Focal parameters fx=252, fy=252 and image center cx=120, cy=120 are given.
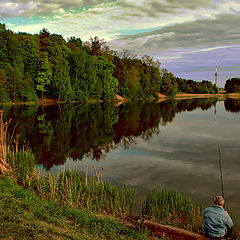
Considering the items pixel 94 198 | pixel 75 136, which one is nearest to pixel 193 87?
pixel 75 136

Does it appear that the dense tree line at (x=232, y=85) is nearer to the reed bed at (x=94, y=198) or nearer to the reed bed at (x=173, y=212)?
the reed bed at (x=173, y=212)

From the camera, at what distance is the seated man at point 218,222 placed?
251 inches

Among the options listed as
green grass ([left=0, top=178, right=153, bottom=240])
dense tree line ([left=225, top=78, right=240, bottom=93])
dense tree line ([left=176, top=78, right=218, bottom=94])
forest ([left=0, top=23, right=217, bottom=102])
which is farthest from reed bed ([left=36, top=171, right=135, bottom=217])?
dense tree line ([left=225, top=78, right=240, bottom=93])

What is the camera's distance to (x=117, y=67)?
85.1 m

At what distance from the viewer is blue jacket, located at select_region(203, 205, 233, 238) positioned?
6363 millimetres

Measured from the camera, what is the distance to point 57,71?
6219cm

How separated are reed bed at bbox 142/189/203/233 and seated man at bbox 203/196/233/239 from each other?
5.14ft

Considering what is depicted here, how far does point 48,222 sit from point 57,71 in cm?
5865

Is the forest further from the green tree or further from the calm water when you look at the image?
the calm water

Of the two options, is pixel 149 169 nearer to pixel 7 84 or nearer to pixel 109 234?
pixel 109 234

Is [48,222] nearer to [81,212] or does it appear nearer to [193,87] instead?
[81,212]

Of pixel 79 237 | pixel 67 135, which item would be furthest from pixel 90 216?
pixel 67 135

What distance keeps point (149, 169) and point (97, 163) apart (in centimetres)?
347

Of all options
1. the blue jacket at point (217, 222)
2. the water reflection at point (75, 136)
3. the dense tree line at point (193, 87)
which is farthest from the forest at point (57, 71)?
the blue jacket at point (217, 222)
